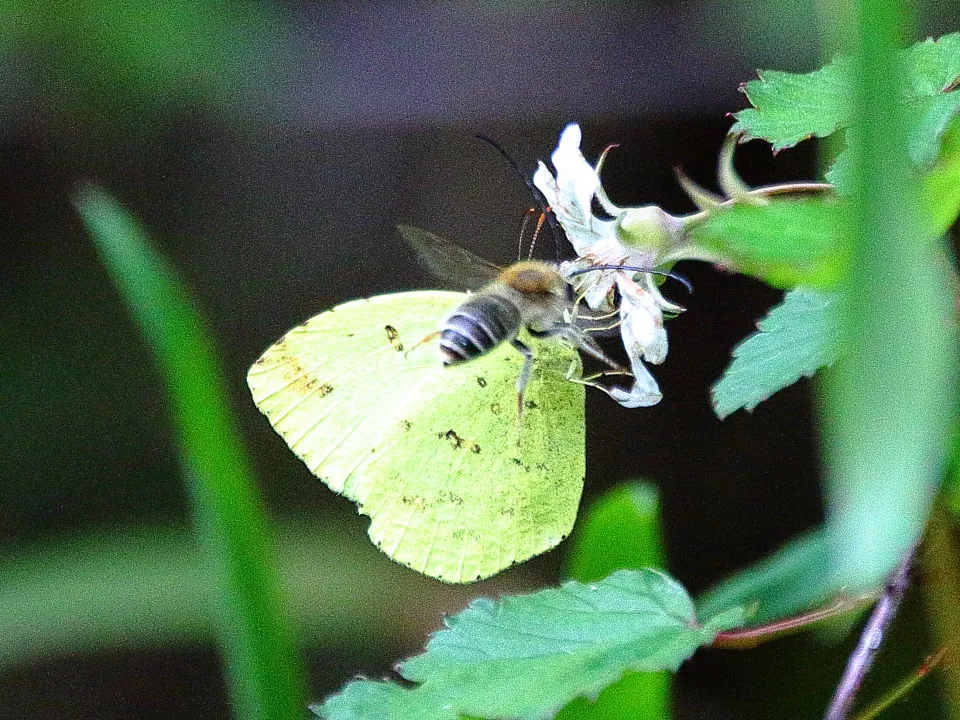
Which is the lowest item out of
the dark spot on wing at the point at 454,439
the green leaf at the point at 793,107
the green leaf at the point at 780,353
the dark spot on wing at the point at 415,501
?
the green leaf at the point at 780,353

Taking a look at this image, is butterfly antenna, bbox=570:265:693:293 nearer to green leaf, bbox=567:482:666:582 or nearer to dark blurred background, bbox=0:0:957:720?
green leaf, bbox=567:482:666:582

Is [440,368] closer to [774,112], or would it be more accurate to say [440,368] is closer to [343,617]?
[774,112]

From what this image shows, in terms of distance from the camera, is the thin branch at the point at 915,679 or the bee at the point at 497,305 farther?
the bee at the point at 497,305

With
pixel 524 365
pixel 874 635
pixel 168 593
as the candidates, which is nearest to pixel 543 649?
pixel 874 635

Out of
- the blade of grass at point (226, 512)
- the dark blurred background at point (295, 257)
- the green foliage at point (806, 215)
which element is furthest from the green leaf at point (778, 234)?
the dark blurred background at point (295, 257)

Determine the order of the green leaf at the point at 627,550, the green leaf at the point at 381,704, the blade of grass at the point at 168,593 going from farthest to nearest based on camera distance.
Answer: the blade of grass at the point at 168,593 < the green leaf at the point at 627,550 < the green leaf at the point at 381,704

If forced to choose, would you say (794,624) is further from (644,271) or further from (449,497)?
(449,497)

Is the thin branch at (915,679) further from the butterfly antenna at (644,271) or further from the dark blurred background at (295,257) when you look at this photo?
the dark blurred background at (295,257)
